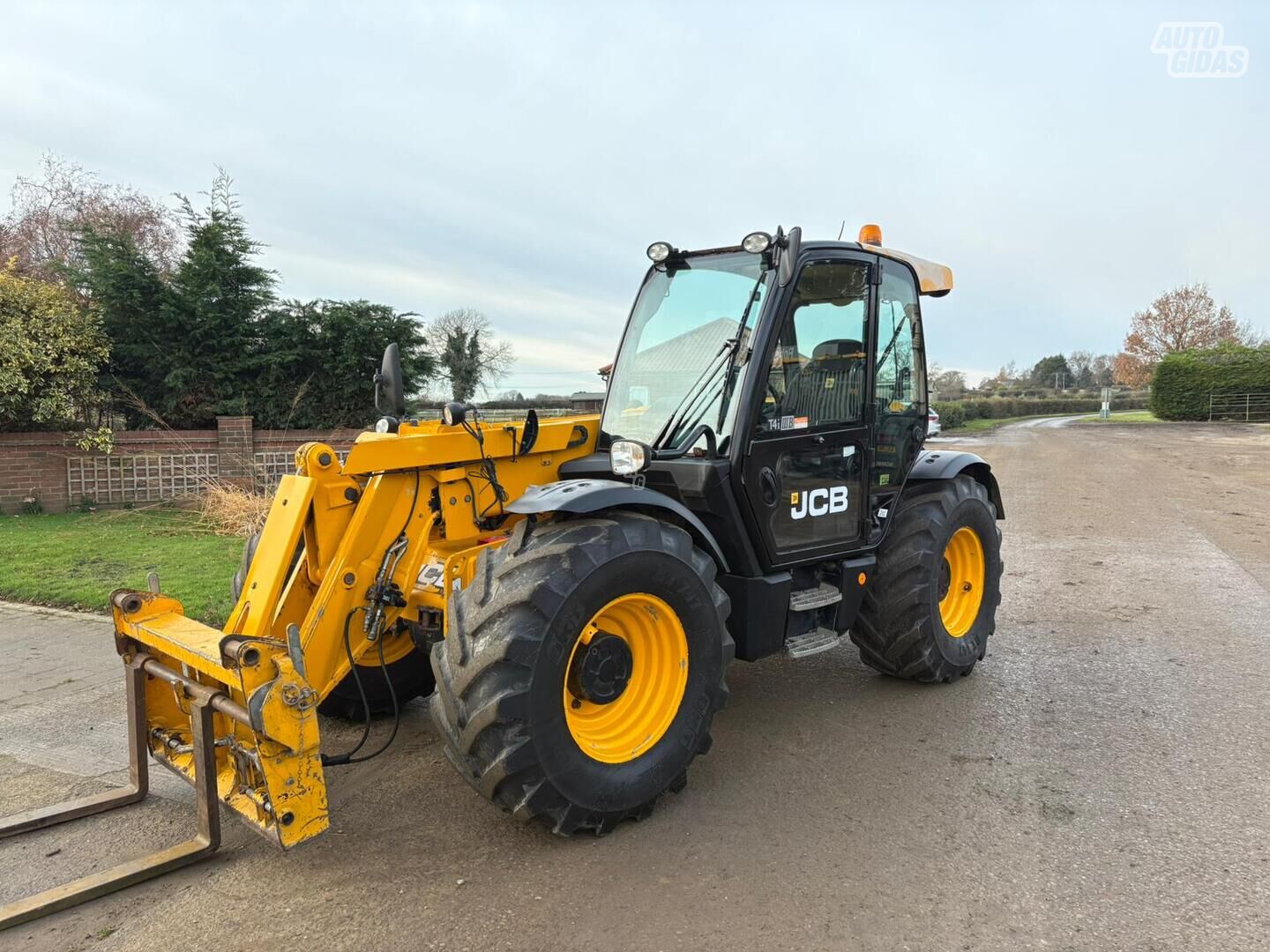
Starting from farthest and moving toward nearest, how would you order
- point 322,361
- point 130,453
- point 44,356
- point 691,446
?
point 322,361
point 130,453
point 44,356
point 691,446

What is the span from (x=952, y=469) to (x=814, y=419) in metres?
1.50

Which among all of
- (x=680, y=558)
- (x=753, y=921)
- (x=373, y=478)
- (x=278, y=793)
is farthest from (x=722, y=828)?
(x=373, y=478)

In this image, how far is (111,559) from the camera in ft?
26.9

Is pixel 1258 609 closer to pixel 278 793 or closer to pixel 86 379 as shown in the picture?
pixel 278 793

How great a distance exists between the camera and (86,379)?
11.4 meters

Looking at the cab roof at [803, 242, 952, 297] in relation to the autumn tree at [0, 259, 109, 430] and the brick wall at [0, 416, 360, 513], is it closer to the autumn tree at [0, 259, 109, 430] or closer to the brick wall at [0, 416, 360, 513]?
the brick wall at [0, 416, 360, 513]

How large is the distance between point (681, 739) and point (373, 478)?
1711 mm

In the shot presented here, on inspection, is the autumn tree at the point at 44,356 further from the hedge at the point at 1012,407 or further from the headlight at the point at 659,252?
the hedge at the point at 1012,407

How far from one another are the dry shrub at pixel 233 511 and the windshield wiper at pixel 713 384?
23.5 ft

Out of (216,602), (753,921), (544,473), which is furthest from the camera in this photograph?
(216,602)

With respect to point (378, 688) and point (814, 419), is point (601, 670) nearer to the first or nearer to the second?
point (378, 688)

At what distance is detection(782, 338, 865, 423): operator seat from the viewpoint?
410 centimetres

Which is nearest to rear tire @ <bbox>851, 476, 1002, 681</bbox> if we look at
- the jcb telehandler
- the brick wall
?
the jcb telehandler

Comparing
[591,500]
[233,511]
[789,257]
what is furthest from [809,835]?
[233,511]
